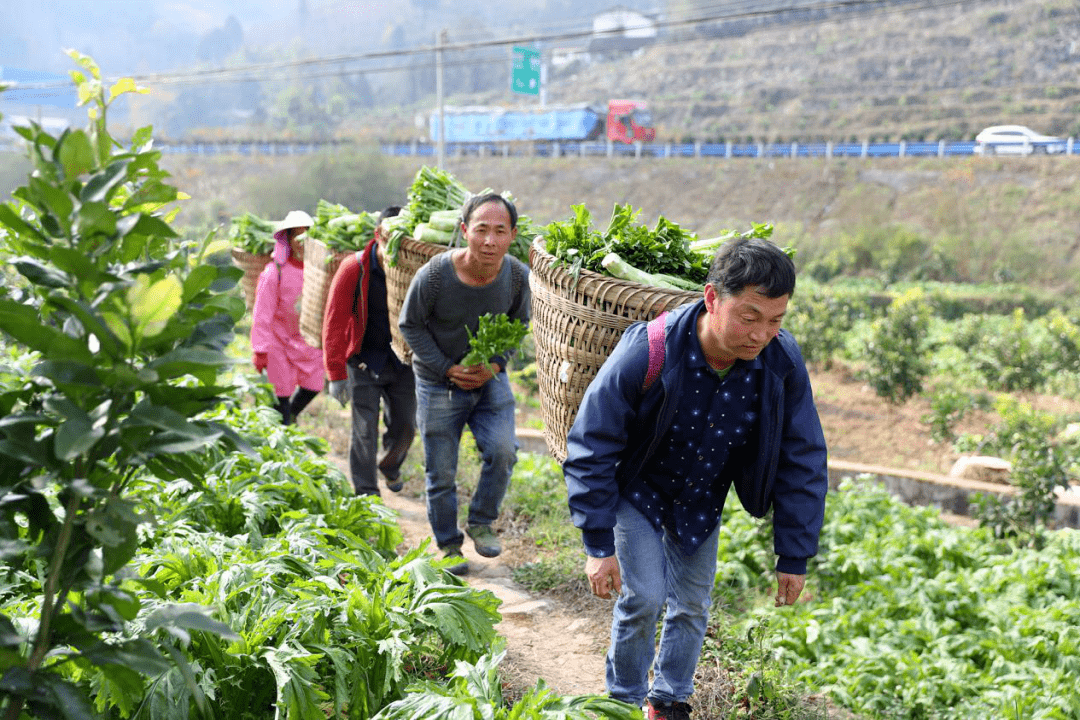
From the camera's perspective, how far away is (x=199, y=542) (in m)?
3.91

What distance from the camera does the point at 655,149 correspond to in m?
50.0

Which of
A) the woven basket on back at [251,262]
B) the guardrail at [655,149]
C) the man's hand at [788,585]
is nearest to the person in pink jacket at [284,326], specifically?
the woven basket on back at [251,262]

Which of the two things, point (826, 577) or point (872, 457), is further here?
point (872, 457)

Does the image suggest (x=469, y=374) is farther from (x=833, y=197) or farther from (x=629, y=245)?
(x=833, y=197)

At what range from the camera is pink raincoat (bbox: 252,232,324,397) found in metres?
7.03

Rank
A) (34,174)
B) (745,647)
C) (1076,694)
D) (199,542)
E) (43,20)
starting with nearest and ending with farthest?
1. (34,174)
2. (199,542)
3. (1076,694)
4. (745,647)
5. (43,20)

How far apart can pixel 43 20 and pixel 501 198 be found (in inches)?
8607

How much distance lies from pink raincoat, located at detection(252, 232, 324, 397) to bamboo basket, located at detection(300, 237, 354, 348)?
13 centimetres

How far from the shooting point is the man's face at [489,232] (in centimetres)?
482

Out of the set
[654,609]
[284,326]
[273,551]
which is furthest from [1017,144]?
[273,551]

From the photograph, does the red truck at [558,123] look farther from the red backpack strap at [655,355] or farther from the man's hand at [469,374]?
the red backpack strap at [655,355]

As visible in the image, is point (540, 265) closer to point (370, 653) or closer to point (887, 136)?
point (370, 653)

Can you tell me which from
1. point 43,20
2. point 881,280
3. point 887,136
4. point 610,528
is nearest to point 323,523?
point 610,528

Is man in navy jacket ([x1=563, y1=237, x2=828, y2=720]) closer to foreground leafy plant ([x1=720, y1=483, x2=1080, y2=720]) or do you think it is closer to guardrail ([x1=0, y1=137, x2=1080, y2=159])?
foreground leafy plant ([x1=720, y1=483, x2=1080, y2=720])
